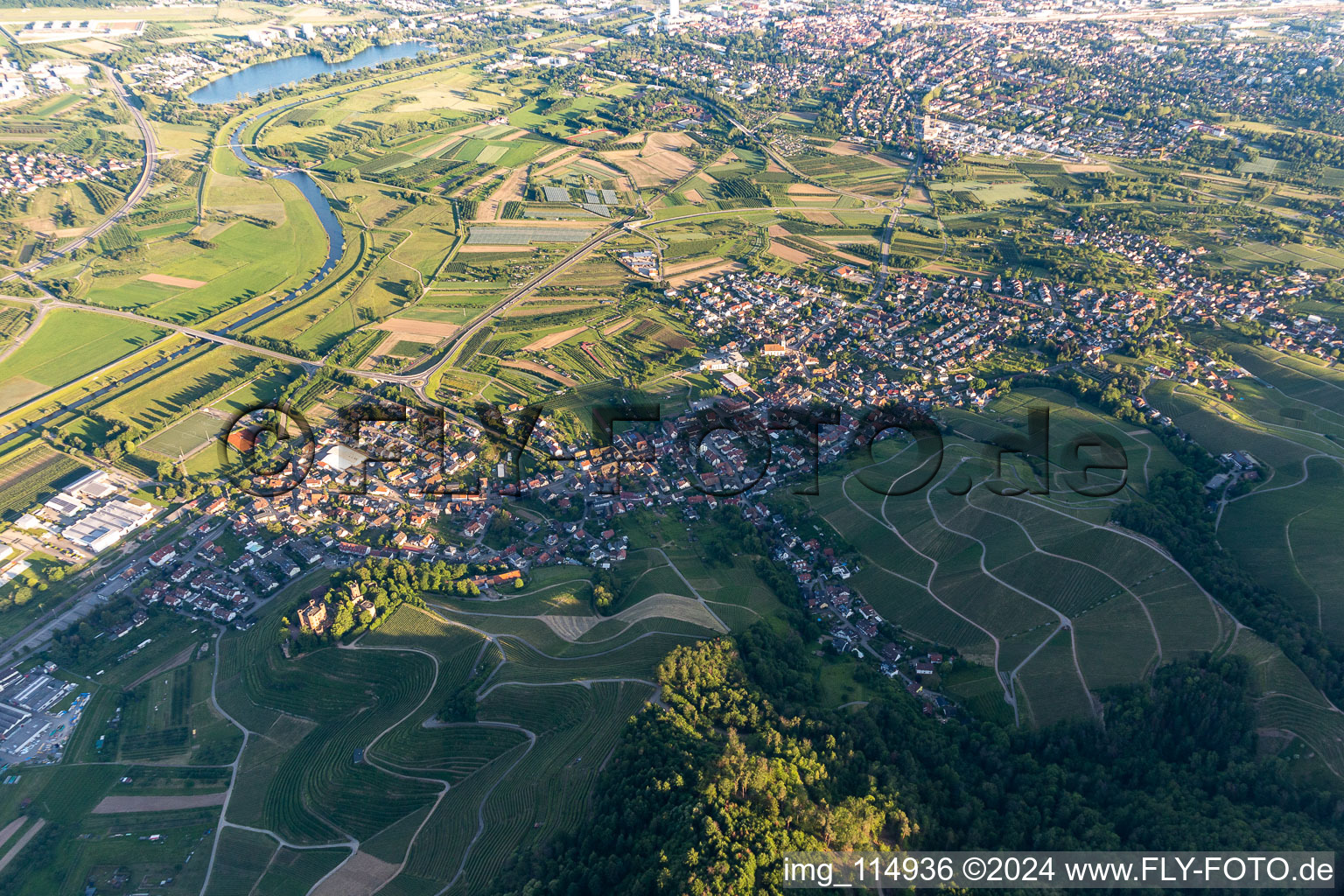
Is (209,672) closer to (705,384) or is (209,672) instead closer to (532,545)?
(532,545)

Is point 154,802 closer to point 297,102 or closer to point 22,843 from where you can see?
point 22,843

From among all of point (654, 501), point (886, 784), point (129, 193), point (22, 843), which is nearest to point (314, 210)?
point (129, 193)

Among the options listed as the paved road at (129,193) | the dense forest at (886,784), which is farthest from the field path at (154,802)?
the paved road at (129,193)

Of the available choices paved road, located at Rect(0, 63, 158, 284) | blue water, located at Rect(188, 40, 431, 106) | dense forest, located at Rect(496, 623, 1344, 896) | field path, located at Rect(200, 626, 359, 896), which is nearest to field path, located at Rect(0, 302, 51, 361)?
paved road, located at Rect(0, 63, 158, 284)

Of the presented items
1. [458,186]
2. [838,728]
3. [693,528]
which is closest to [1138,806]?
[838,728]

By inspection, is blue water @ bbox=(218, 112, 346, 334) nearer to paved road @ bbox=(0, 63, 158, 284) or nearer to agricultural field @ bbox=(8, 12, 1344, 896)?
agricultural field @ bbox=(8, 12, 1344, 896)
